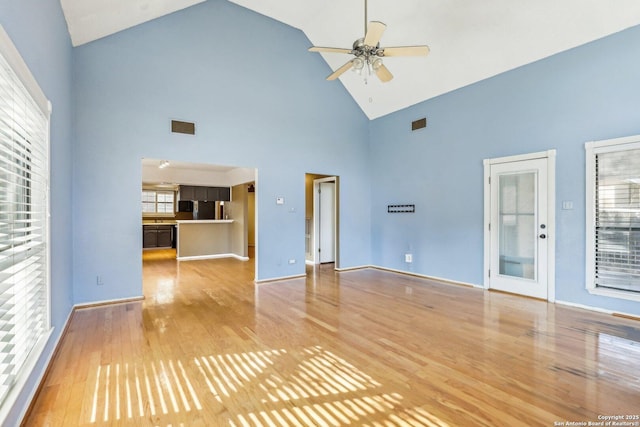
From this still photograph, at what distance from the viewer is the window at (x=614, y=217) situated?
3.65 m

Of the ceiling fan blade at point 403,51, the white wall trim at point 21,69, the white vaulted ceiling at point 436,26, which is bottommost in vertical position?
the white wall trim at point 21,69

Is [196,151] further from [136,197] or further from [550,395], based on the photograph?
[550,395]

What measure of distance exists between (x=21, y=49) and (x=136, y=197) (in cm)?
282

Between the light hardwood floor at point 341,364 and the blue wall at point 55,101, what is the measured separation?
0.32 m

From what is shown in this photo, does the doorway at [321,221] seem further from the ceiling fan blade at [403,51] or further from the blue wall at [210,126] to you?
the ceiling fan blade at [403,51]

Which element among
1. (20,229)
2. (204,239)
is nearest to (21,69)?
(20,229)

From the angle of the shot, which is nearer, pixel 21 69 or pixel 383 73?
pixel 21 69

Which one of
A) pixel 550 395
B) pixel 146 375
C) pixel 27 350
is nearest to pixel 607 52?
pixel 550 395

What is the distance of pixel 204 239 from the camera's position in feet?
28.6

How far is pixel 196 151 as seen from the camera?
4.91 metres

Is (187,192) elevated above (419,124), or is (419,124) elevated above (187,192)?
(419,124)

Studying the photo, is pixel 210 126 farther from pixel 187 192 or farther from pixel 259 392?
pixel 187 192

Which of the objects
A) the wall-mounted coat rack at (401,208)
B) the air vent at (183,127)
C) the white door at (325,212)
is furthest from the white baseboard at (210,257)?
the air vent at (183,127)

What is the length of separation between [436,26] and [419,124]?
174cm
